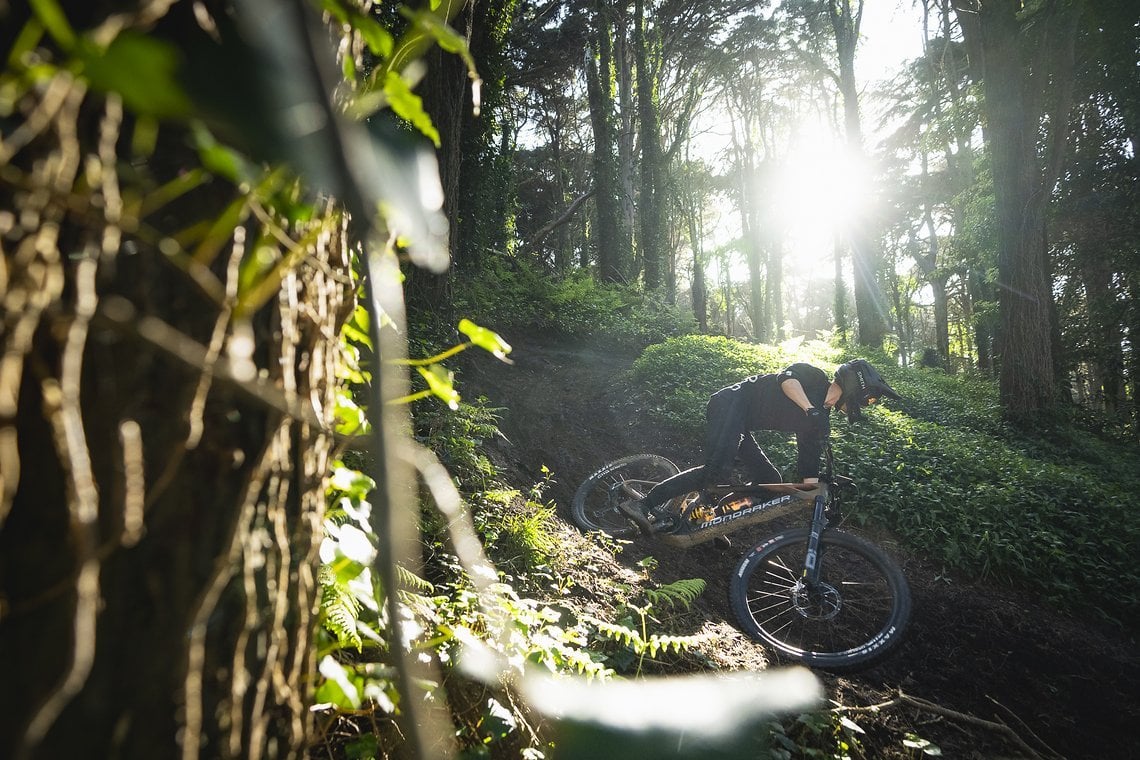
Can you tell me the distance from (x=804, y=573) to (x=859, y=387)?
5.31 feet

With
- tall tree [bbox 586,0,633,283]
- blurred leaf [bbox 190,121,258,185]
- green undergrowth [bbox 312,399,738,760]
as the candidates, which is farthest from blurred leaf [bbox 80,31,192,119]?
tall tree [bbox 586,0,633,283]

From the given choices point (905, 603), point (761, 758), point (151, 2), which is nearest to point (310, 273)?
point (151, 2)

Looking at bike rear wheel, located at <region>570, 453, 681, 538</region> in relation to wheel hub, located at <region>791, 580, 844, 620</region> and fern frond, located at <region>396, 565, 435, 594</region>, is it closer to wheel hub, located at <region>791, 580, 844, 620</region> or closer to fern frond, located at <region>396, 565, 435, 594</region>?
wheel hub, located at <region>791, 580, 844, 620</region>

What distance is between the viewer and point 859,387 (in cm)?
429

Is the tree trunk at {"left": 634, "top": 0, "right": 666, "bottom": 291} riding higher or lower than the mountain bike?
higher

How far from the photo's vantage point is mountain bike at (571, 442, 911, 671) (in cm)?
370

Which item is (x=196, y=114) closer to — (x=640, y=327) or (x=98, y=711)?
(x=98, y=711)

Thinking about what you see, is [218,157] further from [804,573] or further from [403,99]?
[804,573]

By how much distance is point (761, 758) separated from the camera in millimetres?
2273

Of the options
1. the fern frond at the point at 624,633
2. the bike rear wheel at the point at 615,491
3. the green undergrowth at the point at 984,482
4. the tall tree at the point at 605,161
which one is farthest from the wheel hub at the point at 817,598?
the tall tree at the point at 605,161

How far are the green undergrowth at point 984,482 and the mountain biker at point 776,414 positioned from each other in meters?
2.08

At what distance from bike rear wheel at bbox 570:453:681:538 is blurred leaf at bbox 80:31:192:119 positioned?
16.4ft

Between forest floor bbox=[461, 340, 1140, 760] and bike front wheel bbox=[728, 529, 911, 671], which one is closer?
forest floor bbox=[461, 340, 1140, 760]

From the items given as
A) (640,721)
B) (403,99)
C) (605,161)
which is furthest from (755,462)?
(605,161)
